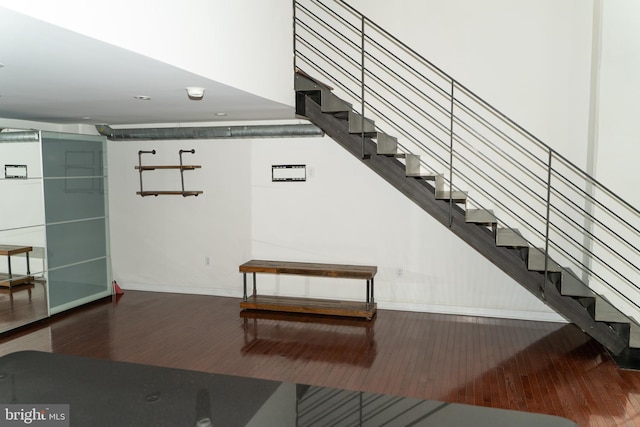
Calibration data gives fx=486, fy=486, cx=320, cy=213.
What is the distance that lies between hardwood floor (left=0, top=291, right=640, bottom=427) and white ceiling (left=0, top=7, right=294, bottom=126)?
2444 millimetres

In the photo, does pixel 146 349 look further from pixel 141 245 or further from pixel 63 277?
pixel 141 245

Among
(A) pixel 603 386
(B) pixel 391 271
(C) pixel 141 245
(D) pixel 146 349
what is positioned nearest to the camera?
(A) pixel 603 386

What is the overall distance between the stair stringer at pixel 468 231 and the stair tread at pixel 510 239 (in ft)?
0.25

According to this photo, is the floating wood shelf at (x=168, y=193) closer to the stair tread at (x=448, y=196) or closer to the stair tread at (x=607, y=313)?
the stair tread at (x=448, y=196)

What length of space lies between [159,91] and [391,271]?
358cm

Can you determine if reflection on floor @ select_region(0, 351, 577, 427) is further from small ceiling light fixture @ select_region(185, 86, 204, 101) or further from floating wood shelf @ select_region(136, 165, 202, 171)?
floating wood shelf @ select_region(136, 165, 202, 171)

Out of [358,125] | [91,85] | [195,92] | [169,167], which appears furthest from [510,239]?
[169,167]

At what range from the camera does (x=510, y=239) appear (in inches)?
192

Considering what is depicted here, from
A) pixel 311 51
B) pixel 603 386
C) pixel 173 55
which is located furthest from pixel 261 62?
pixel 603 386

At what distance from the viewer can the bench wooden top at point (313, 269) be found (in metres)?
5.80

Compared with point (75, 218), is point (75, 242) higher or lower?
lower

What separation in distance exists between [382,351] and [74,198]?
14.8 feet

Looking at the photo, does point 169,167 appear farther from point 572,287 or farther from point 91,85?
point 572,287

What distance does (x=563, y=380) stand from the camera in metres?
4.17
